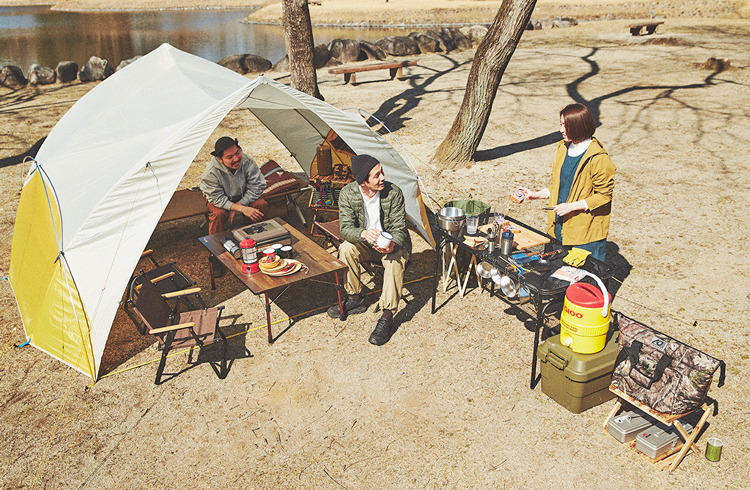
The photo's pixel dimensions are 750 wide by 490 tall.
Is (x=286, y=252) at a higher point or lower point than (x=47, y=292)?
higher

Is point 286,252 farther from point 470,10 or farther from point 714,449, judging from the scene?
point 470,10

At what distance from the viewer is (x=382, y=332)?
468cm

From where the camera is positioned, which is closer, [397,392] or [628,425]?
[628,425]

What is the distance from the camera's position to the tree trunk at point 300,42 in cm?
968

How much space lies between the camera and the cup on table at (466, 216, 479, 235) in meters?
4.81

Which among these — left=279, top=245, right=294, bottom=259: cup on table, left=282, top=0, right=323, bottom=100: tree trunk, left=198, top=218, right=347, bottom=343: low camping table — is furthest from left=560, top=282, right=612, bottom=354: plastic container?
left=282, top=0, right=323, bottom=100: tree trunk

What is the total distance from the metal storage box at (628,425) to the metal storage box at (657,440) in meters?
0.05

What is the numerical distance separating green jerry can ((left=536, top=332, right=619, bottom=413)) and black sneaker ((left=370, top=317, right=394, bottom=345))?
52.1 inches

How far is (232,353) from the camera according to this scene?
4.63 metres

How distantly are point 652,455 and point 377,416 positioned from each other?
178 cm

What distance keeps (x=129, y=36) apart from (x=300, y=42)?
2736cm

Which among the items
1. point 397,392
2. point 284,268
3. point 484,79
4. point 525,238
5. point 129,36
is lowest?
point 397,392

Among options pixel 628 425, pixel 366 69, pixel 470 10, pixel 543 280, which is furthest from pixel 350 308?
pixel 470 10

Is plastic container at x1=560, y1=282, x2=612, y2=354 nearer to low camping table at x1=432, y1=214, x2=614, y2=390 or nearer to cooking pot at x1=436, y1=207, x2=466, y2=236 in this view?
low camping table at x1=432, y1=214, x2=614, y2=390
